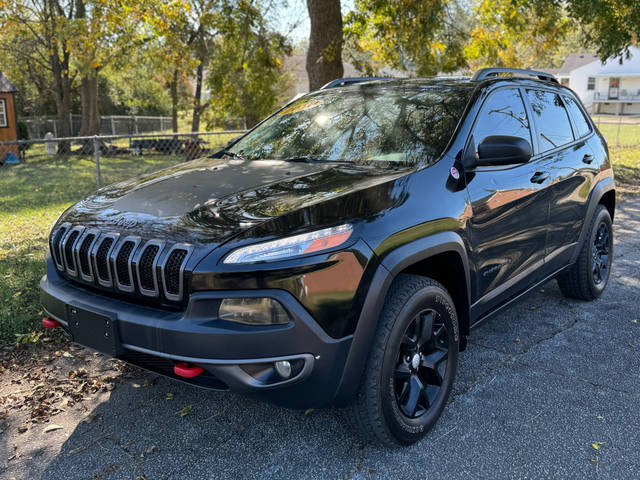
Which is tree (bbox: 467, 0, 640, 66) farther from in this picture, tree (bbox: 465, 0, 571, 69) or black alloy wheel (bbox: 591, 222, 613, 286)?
black alloy wheel (bbox: 591, 222, 613, 286)

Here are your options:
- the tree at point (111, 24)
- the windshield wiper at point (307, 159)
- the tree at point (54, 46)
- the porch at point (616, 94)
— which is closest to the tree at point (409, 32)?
the tree at point (111, 24)

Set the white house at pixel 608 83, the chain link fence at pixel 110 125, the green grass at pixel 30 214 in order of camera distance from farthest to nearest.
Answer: the white house at pixel 608 83
the chain link fence at pixel 110 125
the green grass at pixel 30 214

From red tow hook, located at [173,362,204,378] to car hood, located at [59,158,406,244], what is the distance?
0.53m

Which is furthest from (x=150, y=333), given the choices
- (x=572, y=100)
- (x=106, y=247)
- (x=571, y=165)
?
(x=572, y=100)

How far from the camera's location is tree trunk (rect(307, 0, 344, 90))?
9.12 metres

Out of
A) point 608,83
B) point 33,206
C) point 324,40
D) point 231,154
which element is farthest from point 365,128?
point 608,83

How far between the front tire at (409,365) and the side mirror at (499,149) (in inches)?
30.6

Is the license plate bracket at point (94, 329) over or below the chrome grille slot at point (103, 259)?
below

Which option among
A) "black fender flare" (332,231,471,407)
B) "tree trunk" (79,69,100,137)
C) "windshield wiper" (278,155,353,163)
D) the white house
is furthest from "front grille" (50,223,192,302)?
the white house

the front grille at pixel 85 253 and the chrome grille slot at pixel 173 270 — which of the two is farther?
the front grille at pixel 85 253

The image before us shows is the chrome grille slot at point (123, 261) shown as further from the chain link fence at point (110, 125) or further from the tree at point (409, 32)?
the chain link fence at point (110, 125)

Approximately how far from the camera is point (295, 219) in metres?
2.54

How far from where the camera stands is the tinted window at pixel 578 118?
4.69 metres

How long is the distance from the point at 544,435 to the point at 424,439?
2.03 ft
